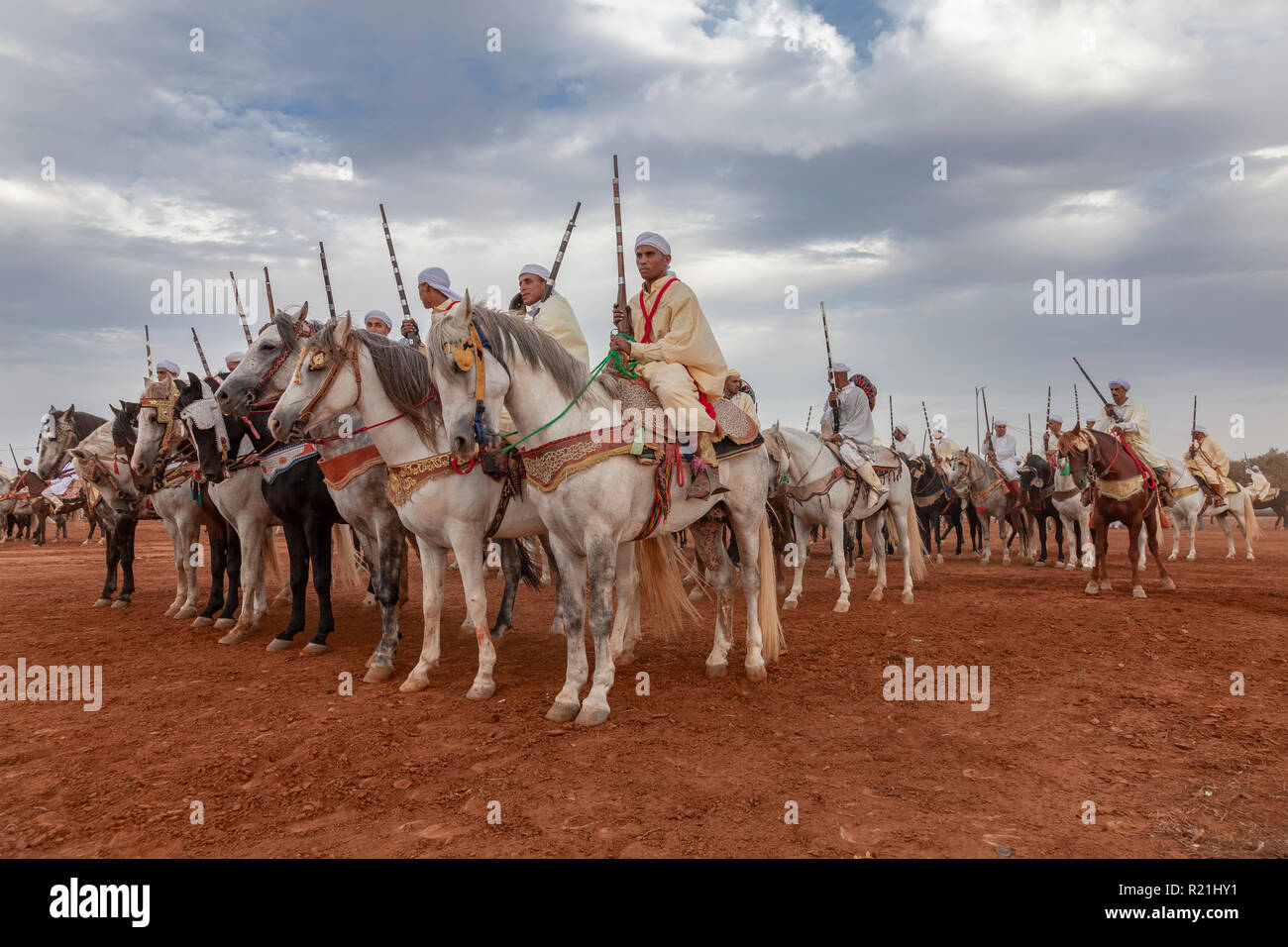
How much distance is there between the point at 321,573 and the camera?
7332mm

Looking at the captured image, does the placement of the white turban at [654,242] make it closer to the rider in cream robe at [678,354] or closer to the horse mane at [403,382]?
the rider in cream robe at [678,354]

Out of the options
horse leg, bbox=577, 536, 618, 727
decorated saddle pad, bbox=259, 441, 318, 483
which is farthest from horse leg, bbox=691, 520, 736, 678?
decorated saddle pad, bbox=259, 441, 318, 483

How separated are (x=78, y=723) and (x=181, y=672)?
1.31 metres

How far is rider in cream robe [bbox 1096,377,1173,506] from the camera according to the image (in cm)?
1155

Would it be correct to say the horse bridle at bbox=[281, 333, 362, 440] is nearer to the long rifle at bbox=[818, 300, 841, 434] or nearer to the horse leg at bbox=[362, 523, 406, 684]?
the horse leg at bbox=[362, 523, 406, 684]

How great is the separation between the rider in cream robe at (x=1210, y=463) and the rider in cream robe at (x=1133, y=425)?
4.70 metres

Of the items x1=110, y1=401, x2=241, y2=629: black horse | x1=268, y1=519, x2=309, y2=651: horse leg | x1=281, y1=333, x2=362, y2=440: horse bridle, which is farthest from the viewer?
x1=110, y1=401, x2=241, y2=629: black horse

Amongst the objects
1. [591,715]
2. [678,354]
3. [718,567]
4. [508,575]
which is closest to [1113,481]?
[718,567]

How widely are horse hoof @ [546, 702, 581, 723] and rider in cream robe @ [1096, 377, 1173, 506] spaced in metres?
9.89

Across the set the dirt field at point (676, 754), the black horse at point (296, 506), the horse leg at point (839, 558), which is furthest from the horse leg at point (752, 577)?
the black horse at point (296, 506)

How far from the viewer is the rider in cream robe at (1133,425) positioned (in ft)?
37.9

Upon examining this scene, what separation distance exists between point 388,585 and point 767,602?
3338 millimetres

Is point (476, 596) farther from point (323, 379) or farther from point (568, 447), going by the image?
point (323, 379)
